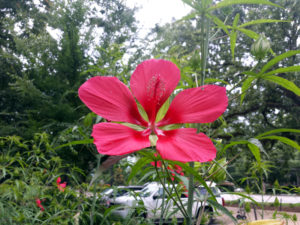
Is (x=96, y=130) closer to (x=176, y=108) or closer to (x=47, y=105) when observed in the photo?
(x=176, y=108)

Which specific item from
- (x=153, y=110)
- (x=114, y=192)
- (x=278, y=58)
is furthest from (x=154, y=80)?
(x=114, y=192)

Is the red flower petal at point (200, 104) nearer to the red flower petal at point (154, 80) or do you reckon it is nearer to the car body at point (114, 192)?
the red flower petal at point (154, 80)

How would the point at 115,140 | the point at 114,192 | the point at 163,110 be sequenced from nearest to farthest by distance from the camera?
the point at 115,140 < the point at 163,110 < the point at 114,192

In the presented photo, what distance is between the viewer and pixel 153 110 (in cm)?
36

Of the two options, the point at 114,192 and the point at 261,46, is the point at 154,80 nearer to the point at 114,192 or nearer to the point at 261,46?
the point at 261,46

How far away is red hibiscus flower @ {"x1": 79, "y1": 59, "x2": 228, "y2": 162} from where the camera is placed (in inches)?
10.2

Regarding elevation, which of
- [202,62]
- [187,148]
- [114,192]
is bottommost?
[114,192]

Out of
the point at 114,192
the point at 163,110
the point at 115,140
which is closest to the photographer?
Result: the point at 115,140

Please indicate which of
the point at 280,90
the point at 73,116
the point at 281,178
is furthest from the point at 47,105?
the point at 281,178

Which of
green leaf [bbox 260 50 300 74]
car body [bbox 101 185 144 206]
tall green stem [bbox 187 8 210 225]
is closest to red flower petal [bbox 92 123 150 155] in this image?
tall green stem [bbox 187 8 210 225]

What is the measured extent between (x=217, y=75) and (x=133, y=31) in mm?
2812

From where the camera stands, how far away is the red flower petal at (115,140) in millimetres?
245

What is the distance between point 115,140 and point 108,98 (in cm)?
6

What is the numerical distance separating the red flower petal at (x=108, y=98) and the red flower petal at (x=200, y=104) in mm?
62
